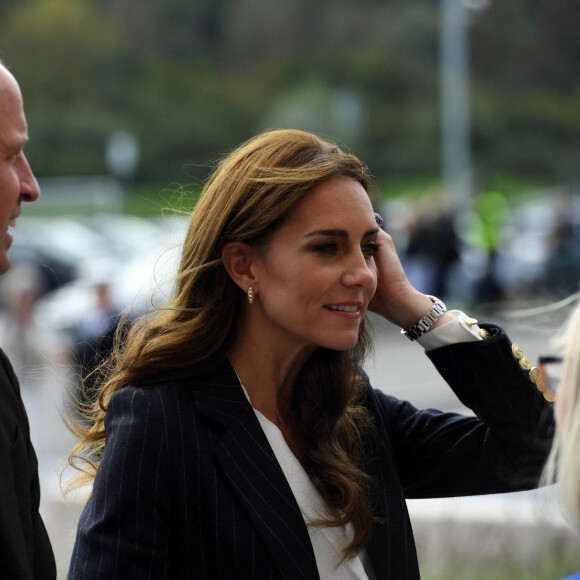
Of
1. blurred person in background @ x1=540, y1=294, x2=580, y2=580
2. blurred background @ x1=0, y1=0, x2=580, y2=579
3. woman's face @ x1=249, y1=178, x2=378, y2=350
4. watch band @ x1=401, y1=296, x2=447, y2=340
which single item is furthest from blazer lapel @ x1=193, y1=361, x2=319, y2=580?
blurred background @ x1=0, y1=0, x2=580, y2=579

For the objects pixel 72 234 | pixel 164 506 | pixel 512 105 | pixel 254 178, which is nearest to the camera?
pixel 164 506

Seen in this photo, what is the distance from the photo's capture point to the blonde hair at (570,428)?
1.61 metres

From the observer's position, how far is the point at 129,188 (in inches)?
1721

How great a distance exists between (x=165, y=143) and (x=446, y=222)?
34.8m

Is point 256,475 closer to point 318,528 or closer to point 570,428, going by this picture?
point 318,528

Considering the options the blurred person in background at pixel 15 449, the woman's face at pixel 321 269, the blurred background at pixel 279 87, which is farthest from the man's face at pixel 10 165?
the blurred background at pixel 279 87

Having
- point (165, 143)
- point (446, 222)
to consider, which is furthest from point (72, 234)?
point (165, 143)

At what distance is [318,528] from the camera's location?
7.26 ft

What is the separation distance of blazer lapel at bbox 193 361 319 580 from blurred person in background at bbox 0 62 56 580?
383 mm

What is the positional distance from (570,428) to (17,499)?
1024 millimetres

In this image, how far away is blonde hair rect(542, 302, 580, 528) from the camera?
161 centimetres

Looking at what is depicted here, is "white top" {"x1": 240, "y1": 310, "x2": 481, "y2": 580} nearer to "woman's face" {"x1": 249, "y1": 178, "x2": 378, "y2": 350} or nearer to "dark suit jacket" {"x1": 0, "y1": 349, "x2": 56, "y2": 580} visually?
"woman's face" {"x1": 249, "y1": 178, "x2": 378, "y2": 350}

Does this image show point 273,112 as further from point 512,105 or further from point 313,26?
→ point 512,105

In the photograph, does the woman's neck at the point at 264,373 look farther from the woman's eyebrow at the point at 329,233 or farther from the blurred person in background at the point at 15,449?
the blurred person in background at the point at 15,449
